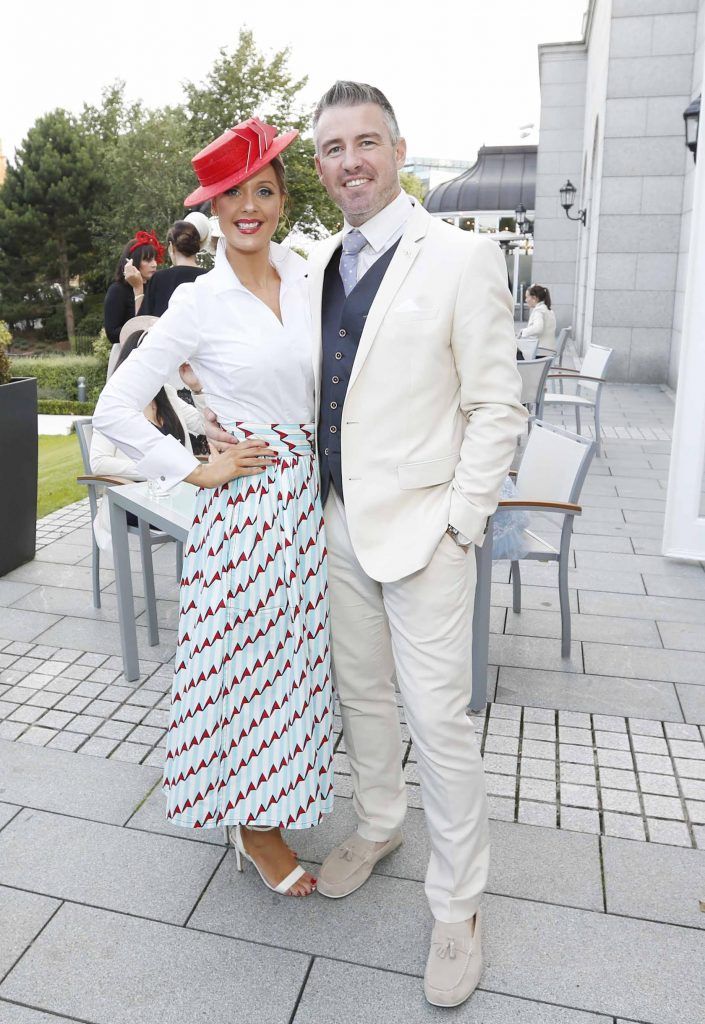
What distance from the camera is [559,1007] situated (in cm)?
191

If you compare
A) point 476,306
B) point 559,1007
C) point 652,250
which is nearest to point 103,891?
point 559,1007

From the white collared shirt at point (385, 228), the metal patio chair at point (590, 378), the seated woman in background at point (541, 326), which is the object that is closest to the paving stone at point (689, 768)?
the white collared shirt at point (385, 228)

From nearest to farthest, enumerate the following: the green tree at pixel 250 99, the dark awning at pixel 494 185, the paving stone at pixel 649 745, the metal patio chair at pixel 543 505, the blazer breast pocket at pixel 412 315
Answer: the blazer breast pocket at pixel 412 315, the paving stone at pixel 649 745, the metal patio chair at pixel 543 505, the green tree at pixel 250 99, the dark awning at pixel 494 185

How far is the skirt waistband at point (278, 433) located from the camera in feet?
6.86

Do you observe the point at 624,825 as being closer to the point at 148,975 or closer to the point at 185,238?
the point at 148,975

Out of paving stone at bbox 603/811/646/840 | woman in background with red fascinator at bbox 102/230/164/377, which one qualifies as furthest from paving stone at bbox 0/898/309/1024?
woman in background with red fascinator at bbox 102/230/164/377

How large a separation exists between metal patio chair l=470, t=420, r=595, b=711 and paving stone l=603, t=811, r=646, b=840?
753mm

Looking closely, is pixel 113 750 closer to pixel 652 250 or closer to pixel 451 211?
pixel 652 250

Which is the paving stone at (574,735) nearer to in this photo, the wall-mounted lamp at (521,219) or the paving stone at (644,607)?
the paving stone at (644,607)

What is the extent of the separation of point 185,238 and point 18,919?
414 cm

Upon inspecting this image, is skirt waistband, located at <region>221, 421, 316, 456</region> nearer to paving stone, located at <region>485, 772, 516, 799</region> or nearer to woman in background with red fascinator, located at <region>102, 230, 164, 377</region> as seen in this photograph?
paving stone, located at <region>485, 772, 516, 799</region>

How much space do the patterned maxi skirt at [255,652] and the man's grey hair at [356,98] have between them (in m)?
0.72

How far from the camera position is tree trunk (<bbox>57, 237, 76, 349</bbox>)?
35094 millimetres

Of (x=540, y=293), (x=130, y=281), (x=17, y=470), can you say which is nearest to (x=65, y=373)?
(x=540, y=293)
